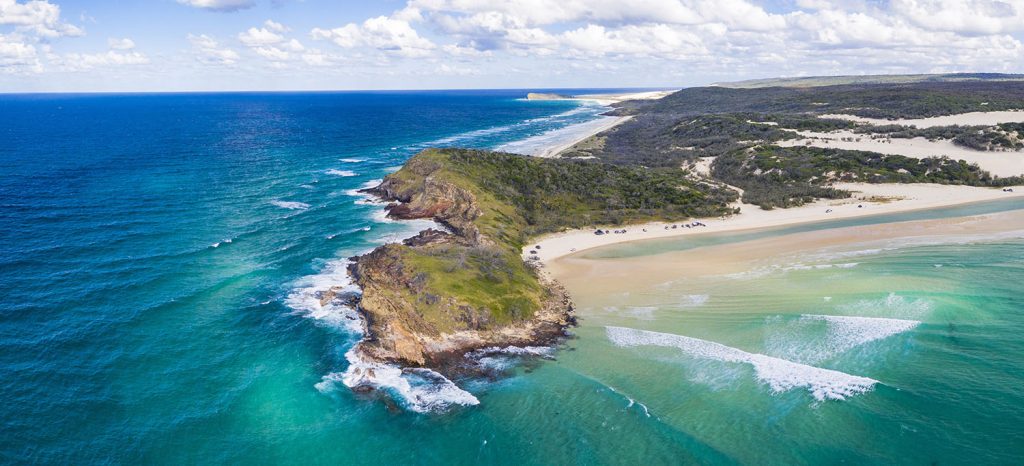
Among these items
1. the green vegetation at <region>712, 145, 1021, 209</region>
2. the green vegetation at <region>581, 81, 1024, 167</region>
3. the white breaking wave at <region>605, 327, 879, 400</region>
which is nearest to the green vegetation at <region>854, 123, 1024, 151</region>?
the green vegetation at <region>581, 81, 1024, 167</region>

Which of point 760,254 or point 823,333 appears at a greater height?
point 760,254

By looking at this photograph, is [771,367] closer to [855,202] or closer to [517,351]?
[517,351]

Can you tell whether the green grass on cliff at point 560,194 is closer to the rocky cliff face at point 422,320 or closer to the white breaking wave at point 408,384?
the rocky cliff face at point 422,320

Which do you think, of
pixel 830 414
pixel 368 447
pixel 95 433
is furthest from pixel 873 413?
pixel 95 433

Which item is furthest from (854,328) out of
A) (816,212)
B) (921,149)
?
(921,149)

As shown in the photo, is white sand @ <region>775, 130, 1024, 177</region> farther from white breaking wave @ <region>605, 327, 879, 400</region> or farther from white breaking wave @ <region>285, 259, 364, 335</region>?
white breaking wave @ <region>285, 259, 364, 335</region>

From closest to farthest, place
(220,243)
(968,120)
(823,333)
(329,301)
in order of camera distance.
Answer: (823,333) < (329,301) < (220,243) < (968,120)
